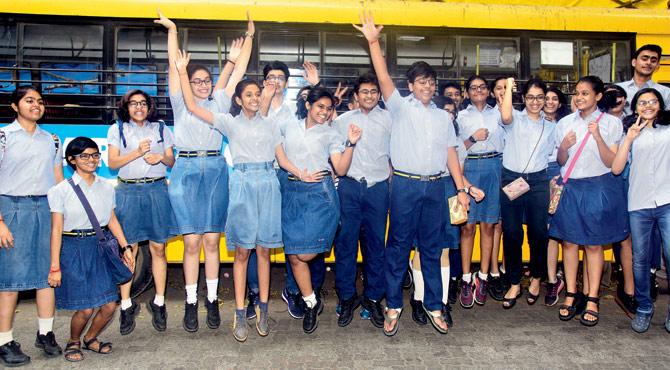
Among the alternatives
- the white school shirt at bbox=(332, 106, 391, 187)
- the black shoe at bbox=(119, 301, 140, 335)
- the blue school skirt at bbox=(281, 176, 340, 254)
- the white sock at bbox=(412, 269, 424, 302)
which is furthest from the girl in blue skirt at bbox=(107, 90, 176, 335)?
the white sock at bbox=(412, 269, 424, 302)

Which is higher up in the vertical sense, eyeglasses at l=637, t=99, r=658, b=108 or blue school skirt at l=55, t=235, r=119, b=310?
eyeglasses at l=637, t=99, r=658, b=108

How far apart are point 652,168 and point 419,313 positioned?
238 cm

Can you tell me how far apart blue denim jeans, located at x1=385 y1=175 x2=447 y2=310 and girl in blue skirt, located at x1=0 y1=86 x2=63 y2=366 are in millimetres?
2753

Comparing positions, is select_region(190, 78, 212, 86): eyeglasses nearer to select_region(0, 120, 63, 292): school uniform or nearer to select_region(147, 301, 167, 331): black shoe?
select_region(0, 120, 63, 292): school uniform

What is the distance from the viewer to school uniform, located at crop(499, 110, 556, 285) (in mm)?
5086

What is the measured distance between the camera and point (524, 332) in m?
4.64

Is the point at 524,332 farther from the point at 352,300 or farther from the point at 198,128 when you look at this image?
the point at 198,128

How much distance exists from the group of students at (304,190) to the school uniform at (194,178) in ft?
0.04

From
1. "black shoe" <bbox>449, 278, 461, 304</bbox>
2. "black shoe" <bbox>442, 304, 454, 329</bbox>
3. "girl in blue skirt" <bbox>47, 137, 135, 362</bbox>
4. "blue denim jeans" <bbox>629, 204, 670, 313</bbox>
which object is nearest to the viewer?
"girl in blue skirt" <bbox>47, 137, 135, 362</bbox>

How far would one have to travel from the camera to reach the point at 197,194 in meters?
4.48

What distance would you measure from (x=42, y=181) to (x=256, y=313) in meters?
2.05

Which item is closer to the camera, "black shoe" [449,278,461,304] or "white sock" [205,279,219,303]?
"white sock" [205,279,219,303]

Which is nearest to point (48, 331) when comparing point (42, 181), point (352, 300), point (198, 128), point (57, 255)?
point (57, 255)

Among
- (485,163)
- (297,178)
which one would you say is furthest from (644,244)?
(297,178)
